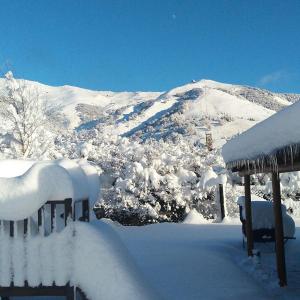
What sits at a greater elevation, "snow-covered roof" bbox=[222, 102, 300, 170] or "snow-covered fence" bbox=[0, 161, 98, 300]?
"snow-covered roof" bbox=[222, 102, 300, 170]

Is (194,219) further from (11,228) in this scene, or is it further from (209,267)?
(11,228)

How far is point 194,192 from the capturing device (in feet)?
61.9

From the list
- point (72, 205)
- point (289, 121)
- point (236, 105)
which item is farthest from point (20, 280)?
point (236, 105)

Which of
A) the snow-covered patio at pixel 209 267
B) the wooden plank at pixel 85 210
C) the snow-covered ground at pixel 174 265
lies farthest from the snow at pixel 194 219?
the wooden plank at pixel 85 210

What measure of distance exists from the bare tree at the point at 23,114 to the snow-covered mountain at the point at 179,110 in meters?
40.7

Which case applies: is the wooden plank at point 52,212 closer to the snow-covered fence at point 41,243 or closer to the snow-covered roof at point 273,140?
the snow-covered fence at point 41,243

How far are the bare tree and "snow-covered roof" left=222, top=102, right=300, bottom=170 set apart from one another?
46.1 feet

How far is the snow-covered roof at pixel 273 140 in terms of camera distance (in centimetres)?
427

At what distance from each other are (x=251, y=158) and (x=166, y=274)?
9.28 feet

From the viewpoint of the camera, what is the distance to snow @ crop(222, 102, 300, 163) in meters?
4.25

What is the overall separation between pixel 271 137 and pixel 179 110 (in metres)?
90.7

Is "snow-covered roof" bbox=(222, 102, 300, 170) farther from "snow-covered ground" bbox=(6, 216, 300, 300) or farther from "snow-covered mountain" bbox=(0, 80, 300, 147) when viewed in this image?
"snow-covered mountain" bbox=(0, 80, 300, 147)

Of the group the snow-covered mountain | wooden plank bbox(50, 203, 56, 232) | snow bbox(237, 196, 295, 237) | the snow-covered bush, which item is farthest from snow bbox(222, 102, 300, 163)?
the snow-covered mountain

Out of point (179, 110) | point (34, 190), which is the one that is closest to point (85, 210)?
point (34, 190)
